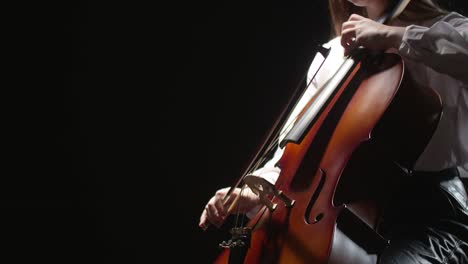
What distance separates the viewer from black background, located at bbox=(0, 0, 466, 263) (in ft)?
5.77

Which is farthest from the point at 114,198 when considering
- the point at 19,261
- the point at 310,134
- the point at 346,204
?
the point at 346,204

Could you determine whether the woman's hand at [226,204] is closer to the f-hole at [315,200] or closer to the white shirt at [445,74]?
the f-hole at [315,200]

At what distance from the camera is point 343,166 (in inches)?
29.8

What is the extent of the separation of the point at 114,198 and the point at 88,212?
0.39ft

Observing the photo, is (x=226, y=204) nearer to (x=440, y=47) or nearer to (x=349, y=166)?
(x=349, y=166)

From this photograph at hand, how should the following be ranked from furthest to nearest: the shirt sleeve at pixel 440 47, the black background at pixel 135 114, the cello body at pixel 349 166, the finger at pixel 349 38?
1. the black background at pixel 135 114
2. the finger at pixel 349 38
3. the shirt sleeve at pixel 440 47
4. the cello body at pixel 349 166

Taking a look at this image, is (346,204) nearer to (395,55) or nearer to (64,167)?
(395,55)

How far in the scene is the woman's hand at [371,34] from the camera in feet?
2.80

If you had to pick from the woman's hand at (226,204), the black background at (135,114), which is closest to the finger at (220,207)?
the woman's hand at (226,204)

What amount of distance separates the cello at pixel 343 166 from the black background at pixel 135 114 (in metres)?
0.89

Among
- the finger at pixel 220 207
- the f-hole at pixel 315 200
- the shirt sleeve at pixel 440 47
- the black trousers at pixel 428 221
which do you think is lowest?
the black trousers at pixel 428 221

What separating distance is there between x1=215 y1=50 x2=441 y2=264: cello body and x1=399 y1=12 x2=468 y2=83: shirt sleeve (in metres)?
0.03

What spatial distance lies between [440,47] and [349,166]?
0.94 ft

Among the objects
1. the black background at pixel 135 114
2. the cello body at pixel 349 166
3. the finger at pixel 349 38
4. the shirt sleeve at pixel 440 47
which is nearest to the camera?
the cello body at pixel 349 166
